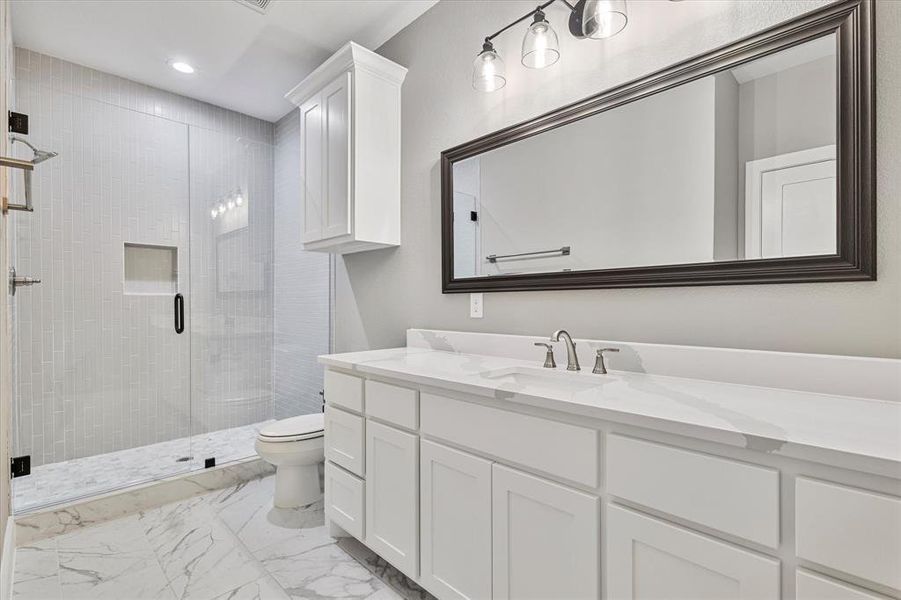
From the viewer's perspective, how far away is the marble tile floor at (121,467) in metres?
2.18

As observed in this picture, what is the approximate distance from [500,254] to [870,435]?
4.42 feet

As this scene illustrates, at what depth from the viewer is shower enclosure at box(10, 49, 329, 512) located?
255 cm

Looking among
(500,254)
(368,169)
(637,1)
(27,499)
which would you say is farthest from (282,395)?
(637,1)

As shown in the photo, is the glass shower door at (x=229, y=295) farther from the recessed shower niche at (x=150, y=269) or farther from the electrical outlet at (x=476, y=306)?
the electrical outlet at (x=476, y=306)

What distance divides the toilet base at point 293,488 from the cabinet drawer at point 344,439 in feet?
1.69

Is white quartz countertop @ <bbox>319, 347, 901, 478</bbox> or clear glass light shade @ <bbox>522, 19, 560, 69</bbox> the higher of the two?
clear glass light shade @ <bbox>522, 19, 560, 69</bbox>

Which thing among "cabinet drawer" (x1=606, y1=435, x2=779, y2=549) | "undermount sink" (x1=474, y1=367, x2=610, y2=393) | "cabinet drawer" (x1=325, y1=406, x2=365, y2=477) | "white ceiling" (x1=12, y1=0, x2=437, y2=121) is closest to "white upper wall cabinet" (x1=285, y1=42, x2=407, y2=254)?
"white ceiling" (x1=12, y1=0, x2=437, y2=121)

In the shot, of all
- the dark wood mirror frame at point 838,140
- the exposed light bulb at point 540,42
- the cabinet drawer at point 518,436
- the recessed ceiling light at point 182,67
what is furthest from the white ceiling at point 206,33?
the cabinet drawer at point 518,436

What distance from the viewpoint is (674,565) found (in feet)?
2.88

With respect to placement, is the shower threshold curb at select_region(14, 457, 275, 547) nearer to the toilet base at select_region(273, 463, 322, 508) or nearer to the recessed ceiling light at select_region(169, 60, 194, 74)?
the toilet base at select_region(273, 463, 322, 508)

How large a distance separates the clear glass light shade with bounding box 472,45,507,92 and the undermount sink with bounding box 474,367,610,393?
3.85 ft

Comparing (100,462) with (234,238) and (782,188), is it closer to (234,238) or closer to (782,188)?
(234,238)

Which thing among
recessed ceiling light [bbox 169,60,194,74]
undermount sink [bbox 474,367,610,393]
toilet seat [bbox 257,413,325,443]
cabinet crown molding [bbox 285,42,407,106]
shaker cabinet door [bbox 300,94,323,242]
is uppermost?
recessed ceiling light [bbox 169,60,194,74]

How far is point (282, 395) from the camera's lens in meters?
3.30
